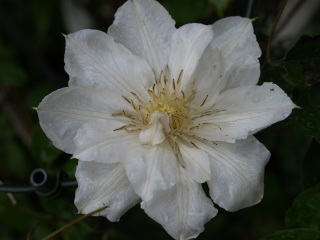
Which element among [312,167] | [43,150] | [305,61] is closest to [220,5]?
[305,61]

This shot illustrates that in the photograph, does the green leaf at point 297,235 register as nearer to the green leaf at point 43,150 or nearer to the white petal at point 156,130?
the white petal at point 156,130

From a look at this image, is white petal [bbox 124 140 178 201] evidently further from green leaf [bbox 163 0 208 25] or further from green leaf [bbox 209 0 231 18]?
green leaf [bbox 163 0 208 25]

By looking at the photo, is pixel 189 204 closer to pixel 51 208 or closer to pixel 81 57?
pixel 81 57

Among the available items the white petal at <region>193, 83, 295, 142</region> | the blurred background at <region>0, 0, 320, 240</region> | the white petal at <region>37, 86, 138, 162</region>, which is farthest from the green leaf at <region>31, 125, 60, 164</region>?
the white petal at <region>193, 83, 295, 142</region>

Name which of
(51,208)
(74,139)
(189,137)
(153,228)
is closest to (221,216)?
(153,228)

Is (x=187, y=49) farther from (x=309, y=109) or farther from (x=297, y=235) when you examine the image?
(x=297, y=235)

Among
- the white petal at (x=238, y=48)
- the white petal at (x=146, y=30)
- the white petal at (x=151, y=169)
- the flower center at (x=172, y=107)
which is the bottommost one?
the white petal at (x=151, y=169)

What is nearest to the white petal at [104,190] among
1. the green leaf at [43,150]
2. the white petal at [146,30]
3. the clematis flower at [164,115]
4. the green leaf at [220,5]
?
the clematis flower at [164,115]

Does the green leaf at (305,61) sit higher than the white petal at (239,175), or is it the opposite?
the green leaf at (305,61)
